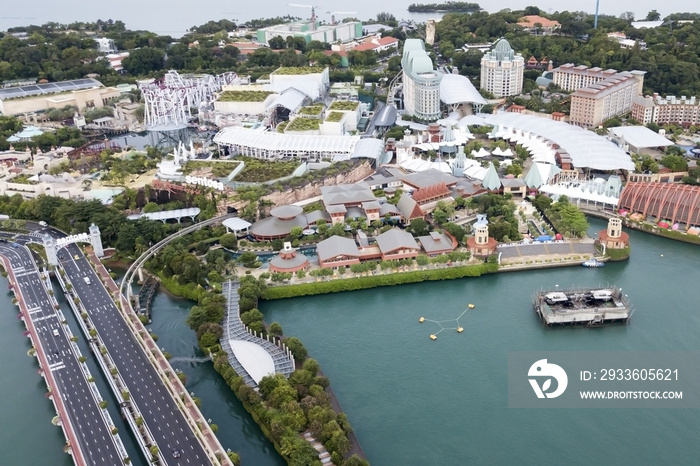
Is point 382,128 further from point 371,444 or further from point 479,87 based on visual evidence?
point 371,444

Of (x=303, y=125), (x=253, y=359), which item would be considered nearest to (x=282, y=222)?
(x=253, y=359)

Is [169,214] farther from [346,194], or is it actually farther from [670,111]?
[670,111]

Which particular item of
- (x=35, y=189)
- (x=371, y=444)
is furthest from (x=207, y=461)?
(x=35, y=189)

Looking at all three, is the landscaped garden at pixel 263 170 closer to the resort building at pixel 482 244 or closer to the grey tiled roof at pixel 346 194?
the grey tiled roof at pixel 346 194

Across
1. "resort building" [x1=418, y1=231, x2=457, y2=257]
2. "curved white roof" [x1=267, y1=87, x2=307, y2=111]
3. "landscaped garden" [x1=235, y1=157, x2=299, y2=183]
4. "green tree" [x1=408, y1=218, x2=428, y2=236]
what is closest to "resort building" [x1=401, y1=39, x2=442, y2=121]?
"curved white roof" [x1=267, y1=87, x2=307, y2=111]

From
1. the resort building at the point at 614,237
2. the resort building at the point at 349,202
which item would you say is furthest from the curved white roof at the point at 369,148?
the resort building at the point at 614,237

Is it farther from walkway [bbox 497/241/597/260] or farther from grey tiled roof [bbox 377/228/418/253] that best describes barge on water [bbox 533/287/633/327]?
grey tiled roof [bbox 377/228/418/253]
